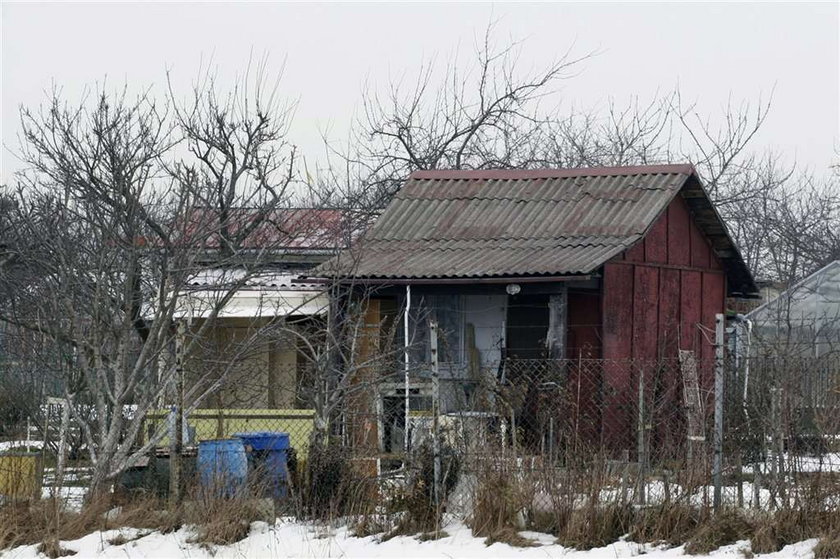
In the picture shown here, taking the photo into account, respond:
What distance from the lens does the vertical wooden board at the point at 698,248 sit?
19500 mm

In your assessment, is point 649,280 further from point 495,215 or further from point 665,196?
point 495,215

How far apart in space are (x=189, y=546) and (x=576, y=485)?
3.14 meters

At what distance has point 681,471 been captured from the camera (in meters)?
10.5

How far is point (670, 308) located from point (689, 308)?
61cm

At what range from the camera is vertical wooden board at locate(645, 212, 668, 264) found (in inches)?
715

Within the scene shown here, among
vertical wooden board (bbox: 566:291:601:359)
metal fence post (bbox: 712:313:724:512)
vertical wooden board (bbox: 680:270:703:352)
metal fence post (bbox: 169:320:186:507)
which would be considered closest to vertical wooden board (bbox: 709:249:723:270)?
vertical wooden board (bbox: 680:270:703:352)

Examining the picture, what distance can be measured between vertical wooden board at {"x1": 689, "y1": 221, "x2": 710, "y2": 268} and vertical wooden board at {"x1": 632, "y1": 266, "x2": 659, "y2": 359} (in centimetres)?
137

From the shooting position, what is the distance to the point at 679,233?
62.6 ft

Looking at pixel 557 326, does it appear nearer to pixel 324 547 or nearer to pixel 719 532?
pixel 719 532

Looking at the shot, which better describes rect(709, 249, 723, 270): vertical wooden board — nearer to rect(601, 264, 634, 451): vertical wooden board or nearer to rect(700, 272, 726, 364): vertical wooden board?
rect(700, 272, 726, 364): vertical wooden board

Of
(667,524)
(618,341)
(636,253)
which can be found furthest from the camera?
(636,253)

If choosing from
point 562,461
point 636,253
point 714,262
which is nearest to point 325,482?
point 562,461

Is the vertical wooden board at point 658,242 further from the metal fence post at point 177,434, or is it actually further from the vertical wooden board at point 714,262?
the metal fence post at point 177,434

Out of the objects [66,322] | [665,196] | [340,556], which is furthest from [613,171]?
[340,556]
